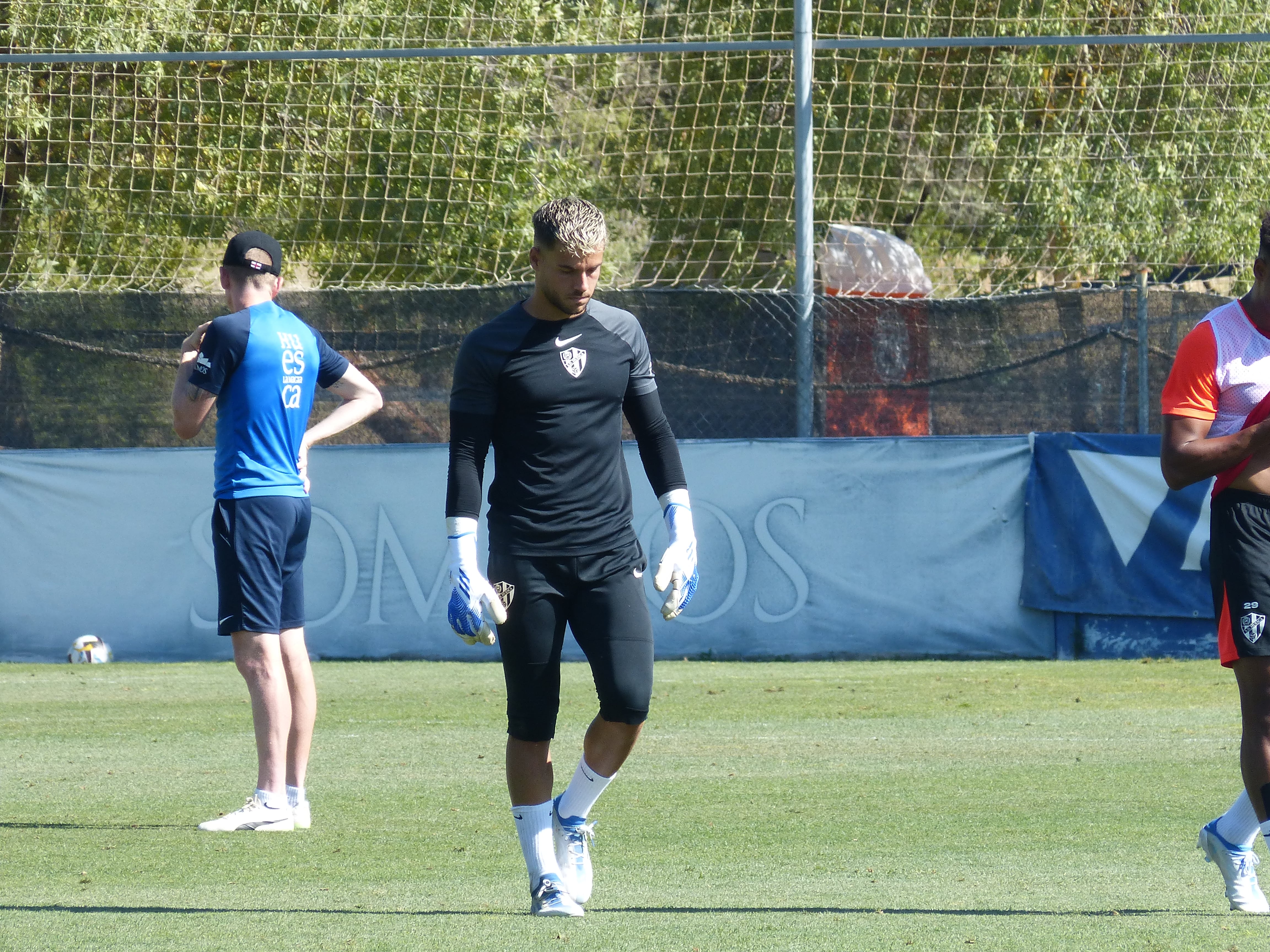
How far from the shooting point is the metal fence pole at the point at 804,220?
39.5 ft

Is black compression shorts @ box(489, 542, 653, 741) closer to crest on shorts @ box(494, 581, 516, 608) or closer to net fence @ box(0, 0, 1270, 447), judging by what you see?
crest on shorts @ box(494, 581, 516, 608)

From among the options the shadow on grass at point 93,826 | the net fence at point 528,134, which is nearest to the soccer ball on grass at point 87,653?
the net fence at point 528,134

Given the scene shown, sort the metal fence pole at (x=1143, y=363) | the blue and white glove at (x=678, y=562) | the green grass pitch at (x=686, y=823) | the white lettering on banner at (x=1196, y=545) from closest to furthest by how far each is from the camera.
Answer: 1. the green grass pitch at (x=686, y=823)
2. the blue and white glove at (x=678, y=562)
3. the white lettering on banner at (x=1196, y=545)
4. the metal fence pole at (x=1143, y=363)

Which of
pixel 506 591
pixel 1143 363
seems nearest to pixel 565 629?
pixel 506 591

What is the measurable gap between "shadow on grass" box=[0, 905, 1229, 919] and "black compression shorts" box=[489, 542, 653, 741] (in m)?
0.51

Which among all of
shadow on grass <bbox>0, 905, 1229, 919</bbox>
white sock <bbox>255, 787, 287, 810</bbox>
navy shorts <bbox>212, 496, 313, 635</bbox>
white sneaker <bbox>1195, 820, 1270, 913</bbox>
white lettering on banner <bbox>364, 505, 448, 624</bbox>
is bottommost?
white lettering on banner <bbox>364, 505, 448, 624</bbox>

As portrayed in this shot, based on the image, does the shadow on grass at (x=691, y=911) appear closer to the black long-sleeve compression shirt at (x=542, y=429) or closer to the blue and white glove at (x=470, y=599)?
the blue and white glove at (x=470, y=599)

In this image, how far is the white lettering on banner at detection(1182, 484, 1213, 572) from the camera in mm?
11570

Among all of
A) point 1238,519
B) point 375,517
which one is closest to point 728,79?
point 375,517

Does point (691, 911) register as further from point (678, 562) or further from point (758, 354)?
point (758, 354)

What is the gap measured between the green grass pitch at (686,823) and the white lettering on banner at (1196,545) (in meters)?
1.08

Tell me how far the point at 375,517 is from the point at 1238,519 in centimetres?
851

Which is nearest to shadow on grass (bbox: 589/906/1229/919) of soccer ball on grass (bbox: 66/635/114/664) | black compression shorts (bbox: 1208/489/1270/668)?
black compression shorts (bbox: 1208/489/1270/668)

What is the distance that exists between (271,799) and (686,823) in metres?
1.47
